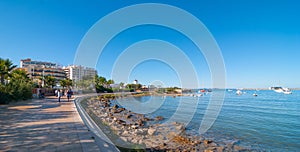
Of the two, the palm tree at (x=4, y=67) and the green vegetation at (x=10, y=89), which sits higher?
the palm tree at (x=4, y=67)

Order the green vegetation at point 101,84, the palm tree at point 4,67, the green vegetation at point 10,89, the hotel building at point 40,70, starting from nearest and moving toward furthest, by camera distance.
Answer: the green vegetation at point 10,89 < the palm tree at point 4,67 < the green vegetation at point 101,84 < the hotel building at point 40,70

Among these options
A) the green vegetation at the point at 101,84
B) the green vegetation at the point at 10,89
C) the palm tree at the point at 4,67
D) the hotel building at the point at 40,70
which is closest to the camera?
the green vegetation at the point at 10,89

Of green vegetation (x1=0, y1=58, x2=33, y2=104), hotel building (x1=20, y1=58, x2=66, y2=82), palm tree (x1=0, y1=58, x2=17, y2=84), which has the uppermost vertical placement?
hotel building (x1=20, y1=58, x2=66, y2=82)

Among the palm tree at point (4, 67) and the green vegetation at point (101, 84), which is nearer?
the palm tree at point (4, 67)

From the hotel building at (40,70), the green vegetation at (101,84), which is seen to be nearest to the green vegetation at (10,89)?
the green vegetation at (101,84)

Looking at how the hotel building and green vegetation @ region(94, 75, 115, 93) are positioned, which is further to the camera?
the hotel building

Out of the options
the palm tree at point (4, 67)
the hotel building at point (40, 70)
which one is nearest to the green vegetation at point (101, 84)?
the hotel building at point (40, 70)

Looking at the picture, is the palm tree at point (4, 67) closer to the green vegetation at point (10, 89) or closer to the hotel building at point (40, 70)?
the green vegetation at point (10, 89)

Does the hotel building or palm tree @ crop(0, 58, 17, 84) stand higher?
the hotel building

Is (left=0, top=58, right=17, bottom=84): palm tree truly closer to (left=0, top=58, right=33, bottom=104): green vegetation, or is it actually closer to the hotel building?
(left=0, top=58, right=33, bottom=104): green vegetation

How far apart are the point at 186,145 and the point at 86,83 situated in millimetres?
57057

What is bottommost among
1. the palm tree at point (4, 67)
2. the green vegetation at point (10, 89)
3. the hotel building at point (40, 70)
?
the green vegetation at point (10, 89)

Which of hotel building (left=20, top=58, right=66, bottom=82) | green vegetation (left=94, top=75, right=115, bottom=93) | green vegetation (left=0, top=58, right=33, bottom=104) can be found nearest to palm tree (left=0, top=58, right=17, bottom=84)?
green vegetation (left=0, top=58, right=33, bottom=104)

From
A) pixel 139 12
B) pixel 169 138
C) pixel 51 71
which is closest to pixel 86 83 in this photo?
pixel 51 71
